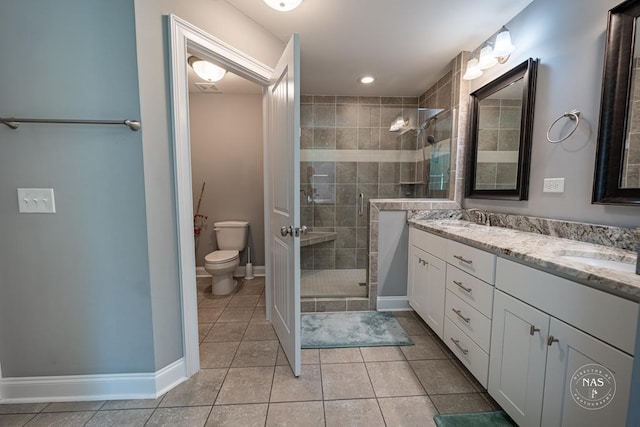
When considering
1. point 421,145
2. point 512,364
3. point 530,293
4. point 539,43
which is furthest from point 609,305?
point 421,145

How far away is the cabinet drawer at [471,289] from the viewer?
1.32m

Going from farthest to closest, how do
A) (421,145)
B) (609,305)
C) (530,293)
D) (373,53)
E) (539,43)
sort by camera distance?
(421,145) → (373,53) → (539,43) → (530,293) → (609,305)

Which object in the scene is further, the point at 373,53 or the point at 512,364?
the point at 373,53

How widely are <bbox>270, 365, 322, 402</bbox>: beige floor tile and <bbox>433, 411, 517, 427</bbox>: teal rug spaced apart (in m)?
0.62

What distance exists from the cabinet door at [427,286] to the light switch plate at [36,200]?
7.52 feet

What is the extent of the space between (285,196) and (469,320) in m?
1.31

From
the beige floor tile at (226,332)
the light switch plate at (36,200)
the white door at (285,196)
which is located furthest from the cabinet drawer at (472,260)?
the light switch plate at (36,200)

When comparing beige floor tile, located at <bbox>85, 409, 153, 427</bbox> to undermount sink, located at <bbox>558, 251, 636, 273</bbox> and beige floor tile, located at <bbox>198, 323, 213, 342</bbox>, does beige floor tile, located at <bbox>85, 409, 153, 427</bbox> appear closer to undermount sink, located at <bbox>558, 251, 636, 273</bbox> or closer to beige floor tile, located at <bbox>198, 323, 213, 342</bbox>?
beige floor tile, located at <bbox>198, 323, 213, 342</bbox>

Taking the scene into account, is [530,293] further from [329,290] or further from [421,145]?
[421,145]

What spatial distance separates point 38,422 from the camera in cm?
125

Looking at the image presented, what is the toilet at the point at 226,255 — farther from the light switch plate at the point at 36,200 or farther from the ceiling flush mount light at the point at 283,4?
the ceiling flush mount light at the point at 283,4

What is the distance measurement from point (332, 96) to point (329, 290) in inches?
95.3

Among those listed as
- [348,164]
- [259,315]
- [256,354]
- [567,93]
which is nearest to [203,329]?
[259,315]

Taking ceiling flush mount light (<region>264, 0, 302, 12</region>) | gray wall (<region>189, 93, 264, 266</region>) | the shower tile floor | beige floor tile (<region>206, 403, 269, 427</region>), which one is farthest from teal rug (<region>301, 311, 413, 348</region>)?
ceiling flush mount light (<region>264, 0, 302, 12</region>)
